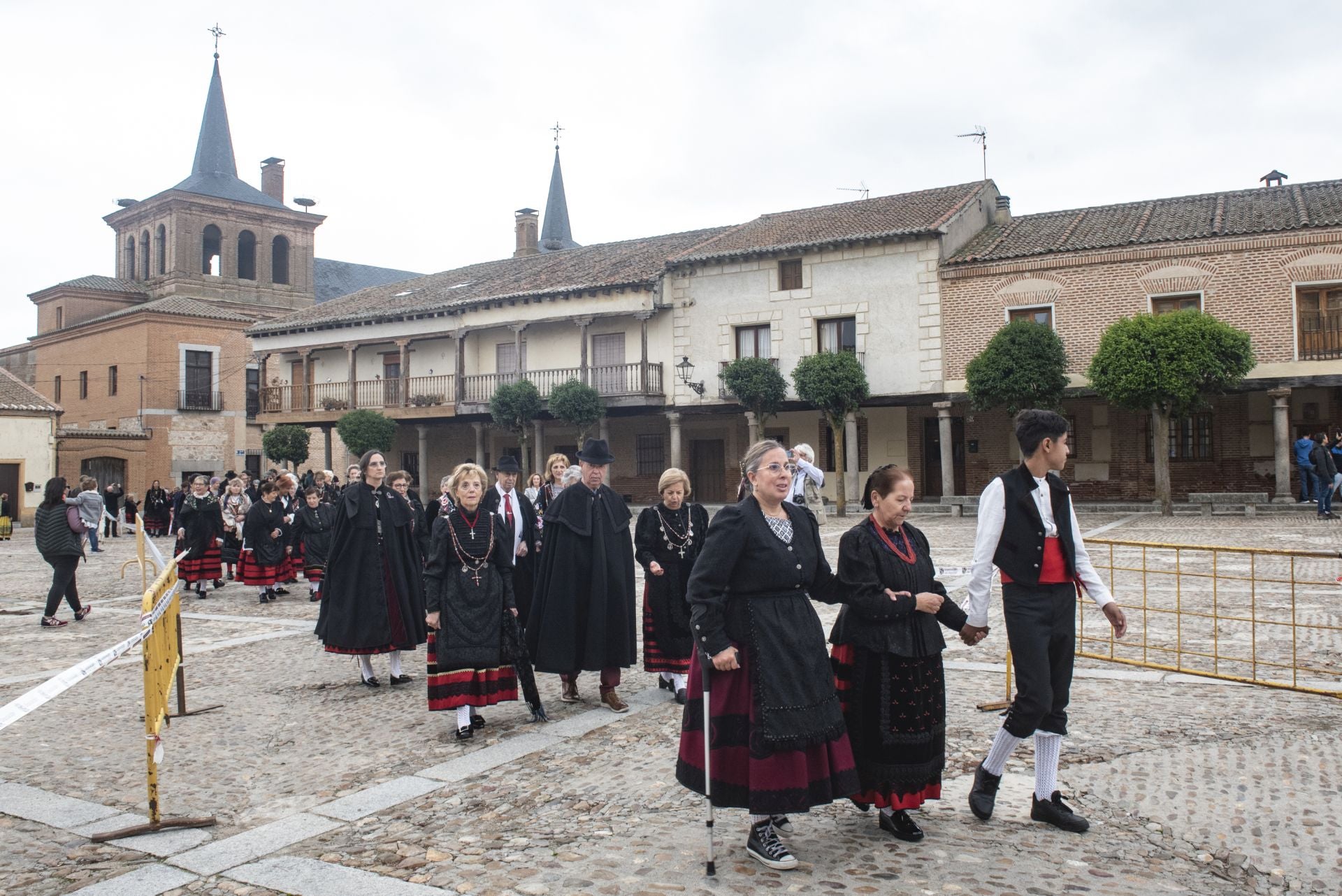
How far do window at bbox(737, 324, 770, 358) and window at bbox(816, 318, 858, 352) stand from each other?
1.46 m

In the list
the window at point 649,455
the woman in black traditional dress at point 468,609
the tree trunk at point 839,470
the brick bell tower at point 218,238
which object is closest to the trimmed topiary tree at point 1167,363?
the tree trunk at point 839,470

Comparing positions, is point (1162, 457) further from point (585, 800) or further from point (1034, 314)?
point (585, 800)

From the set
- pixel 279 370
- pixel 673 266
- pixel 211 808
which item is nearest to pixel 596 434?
pixel 673 266

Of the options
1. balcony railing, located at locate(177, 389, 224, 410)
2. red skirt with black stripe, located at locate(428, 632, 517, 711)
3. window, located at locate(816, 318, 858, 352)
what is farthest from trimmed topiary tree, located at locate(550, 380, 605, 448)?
red skirt with black stripe, located at locate(428, 632, 517, 711)

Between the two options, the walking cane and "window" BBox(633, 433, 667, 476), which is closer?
the walking cane

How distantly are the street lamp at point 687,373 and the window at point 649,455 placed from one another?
2791 mm

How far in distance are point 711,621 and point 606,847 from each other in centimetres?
99

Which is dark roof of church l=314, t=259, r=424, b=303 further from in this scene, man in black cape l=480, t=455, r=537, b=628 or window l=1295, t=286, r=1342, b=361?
man in black cape l=480, t=455, r=537, b=628

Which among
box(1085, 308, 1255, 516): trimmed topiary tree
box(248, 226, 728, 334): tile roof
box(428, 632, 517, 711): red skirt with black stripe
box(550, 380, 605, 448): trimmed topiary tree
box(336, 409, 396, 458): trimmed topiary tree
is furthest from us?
box(336, 409, 396, 458): trimmed topiary tree

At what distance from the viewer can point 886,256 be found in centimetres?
2580

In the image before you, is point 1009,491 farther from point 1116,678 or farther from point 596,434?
point 596,434

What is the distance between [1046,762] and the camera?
425 centimetres

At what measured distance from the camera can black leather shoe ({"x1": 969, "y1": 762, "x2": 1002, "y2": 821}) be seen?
4297mm

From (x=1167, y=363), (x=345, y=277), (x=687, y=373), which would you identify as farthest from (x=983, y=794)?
(x=345, y=277)
